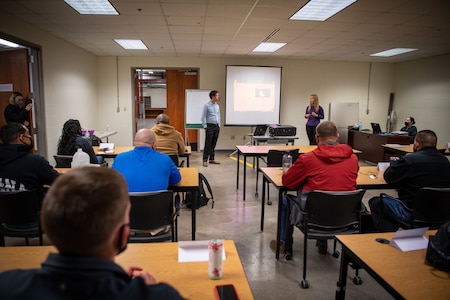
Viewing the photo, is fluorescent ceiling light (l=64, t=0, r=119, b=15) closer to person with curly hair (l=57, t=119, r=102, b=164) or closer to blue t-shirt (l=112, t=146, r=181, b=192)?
person with curly hair (l=57, t=119, r=102, b=164)

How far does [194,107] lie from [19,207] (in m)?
6.13

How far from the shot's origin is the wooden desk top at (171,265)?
1.18 meters

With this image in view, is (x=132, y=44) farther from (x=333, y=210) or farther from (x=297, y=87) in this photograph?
(x=333, y=210)

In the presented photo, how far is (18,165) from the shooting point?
2287mm

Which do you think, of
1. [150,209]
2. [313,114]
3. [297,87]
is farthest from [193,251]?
[297,87]

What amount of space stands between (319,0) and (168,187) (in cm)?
311

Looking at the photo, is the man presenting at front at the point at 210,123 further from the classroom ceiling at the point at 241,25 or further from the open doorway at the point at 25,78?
the open doorway at the point at 25,78

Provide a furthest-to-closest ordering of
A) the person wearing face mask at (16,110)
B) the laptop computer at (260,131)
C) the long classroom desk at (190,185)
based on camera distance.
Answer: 1. the laptop computer at (260,131)
2. the person wearing face mask at (16,110)
3. the long classroom desk at (190,185)

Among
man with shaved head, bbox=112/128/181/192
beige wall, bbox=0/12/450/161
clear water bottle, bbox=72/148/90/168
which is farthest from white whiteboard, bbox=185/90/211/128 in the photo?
man with shaved head, bbox=112/128/181/192

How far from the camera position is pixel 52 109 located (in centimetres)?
594

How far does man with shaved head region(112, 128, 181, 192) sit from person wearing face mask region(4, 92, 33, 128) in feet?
12.4

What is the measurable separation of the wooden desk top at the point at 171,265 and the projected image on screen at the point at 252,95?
719 cm

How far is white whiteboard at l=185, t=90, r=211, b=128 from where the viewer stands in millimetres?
8141

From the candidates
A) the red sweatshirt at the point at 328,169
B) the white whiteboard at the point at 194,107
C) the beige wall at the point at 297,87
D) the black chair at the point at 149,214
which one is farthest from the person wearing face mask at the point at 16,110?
the red sweatshirt at the point at 328,169
